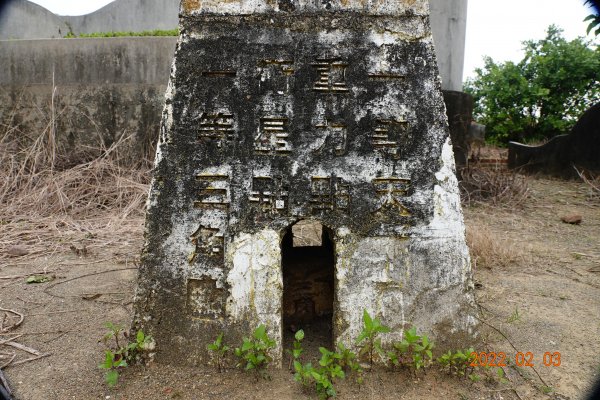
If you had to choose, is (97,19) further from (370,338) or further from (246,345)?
(370,338)

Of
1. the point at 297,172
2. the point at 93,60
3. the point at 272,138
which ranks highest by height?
the point at 93,60

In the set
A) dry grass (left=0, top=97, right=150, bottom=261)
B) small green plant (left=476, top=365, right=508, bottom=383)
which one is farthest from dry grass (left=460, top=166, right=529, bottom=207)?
dry grass (left=0, top=97, right=150, bottom=261)

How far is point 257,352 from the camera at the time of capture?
2.21 m

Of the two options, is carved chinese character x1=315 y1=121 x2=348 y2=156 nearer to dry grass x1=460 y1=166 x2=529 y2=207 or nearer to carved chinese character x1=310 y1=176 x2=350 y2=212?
carved chinese character x1=310 y1=176 x2=350 y2=212

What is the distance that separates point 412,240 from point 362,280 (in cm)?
30

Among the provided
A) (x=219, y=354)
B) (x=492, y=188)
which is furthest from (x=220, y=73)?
(x=492, y=188)

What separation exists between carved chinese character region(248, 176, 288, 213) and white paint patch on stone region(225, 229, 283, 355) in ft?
0.39

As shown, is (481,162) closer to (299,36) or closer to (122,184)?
(122,184)

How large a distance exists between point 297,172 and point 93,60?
4568 mm

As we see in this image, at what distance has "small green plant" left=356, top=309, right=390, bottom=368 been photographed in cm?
212

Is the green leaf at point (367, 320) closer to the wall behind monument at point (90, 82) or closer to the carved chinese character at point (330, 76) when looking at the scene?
the carved chinese character at point (330, 76)

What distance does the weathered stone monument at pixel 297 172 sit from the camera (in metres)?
2.25

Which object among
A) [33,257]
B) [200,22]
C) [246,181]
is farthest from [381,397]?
[33,257]

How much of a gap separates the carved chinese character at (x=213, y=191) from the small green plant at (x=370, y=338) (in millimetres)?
833
